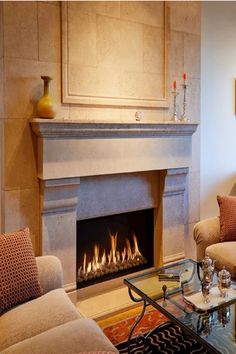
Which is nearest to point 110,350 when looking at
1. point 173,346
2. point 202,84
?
point 173,346

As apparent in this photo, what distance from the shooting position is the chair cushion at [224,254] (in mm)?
2512

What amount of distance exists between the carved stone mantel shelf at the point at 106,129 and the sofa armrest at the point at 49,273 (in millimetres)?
885

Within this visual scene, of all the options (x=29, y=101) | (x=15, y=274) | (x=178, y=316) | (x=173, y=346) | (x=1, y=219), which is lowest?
(x=173, y=346)

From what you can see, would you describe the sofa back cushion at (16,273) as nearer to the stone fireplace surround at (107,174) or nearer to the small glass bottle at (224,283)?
the stone fireplace surround at (107,174)

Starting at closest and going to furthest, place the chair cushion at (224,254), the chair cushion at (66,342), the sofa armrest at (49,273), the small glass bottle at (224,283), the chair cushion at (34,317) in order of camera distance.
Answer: the chair cushion at (66,342), the chair cushion at (34,317), the small glass bottle at (224,283), the sofa armrest at (49,273), the chair cushion at (224,254)

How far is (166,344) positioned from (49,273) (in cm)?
92

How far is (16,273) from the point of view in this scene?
6.15ft

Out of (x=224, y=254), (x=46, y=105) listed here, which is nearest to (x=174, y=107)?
(x=46, y=105)

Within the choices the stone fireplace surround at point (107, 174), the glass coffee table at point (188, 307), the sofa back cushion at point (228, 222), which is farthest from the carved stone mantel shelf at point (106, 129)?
the glass coffee table at point (188, 307)

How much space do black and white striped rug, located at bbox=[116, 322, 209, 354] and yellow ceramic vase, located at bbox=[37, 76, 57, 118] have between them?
1680 mm

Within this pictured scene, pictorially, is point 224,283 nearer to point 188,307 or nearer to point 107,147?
point 188,307

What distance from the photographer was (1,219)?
2484 mm

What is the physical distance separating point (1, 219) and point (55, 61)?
1.25 m

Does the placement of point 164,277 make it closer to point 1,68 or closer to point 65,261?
point 65,261
